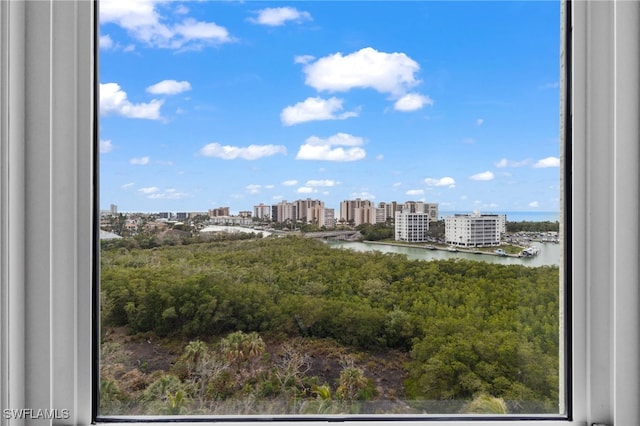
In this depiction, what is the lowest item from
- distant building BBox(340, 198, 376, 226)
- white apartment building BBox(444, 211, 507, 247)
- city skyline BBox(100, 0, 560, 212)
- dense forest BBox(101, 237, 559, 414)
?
dense forest BBox(101, 237, 559, 414)

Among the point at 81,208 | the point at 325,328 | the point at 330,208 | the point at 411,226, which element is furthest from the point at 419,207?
the point at 81,208

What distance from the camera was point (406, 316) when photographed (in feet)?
3.01

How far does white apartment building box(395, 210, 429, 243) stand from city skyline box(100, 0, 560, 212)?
39 millimetres

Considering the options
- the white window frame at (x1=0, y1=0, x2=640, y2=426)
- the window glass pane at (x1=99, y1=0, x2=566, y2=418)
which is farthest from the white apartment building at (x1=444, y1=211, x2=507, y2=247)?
the white window frame at (x1=0, y1=0, x2=640, y2=426)

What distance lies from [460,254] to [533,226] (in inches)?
6.1

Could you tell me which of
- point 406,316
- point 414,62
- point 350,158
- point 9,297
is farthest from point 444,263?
point 9,297

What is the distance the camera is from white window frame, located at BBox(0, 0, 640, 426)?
2.56ft

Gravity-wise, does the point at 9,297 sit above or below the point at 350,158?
below

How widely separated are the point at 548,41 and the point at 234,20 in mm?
646

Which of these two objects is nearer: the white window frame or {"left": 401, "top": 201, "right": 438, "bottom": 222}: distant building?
the white window frame

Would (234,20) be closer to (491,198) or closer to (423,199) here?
(423,199)

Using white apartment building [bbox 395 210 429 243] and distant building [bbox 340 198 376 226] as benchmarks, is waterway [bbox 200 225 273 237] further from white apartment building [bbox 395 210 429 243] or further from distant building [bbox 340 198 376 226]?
white apartment building [bbox 395 210 429 243]

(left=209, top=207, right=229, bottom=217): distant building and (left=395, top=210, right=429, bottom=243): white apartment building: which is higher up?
(left=209, top=207, right=229, bottom=217): distant building

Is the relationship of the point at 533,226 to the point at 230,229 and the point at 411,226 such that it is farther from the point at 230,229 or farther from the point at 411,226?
the point at 230,229
